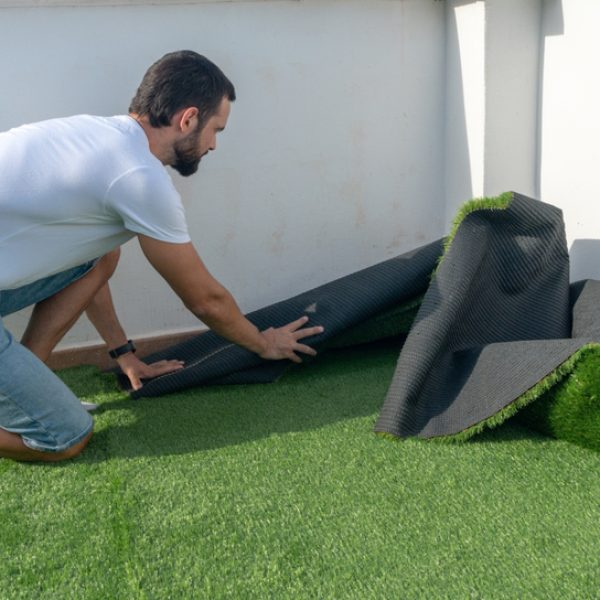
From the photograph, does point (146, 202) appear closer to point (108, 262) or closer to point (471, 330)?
point (108, 262)

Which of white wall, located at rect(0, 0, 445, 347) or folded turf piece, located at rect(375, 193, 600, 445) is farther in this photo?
white wall, located at rect(0, 0, 445, 347)

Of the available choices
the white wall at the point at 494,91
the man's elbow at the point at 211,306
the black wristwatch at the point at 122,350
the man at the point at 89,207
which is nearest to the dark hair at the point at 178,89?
the man at the point at 89,207

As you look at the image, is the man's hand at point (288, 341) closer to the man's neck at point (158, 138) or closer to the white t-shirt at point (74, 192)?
the white t-shirt at point (74, 192)

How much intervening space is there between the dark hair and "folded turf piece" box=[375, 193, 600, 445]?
0.88m

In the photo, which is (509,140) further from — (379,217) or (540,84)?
(379,217)

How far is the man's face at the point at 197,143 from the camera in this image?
2.60 metres

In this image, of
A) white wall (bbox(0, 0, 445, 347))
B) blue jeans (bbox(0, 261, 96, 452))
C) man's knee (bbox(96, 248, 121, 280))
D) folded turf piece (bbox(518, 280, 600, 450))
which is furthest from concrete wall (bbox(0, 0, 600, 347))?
folded turf piece (bbox(518, 280, 600, 450))

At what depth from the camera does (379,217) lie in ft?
11.8

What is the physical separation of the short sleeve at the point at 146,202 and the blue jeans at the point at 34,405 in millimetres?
473

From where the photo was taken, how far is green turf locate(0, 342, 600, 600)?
5.94ft

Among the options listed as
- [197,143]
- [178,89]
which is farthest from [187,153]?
[178,89]

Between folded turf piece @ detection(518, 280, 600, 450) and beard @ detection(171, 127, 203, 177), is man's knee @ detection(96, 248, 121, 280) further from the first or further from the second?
folded turf piece @ detection(518, 280, 600, 450)

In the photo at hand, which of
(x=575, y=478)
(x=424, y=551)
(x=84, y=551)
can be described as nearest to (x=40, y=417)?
(x=84, y=551)

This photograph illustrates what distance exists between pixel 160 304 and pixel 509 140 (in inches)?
59.5
